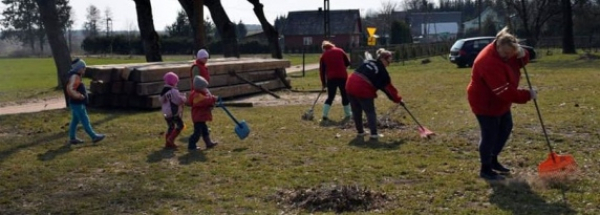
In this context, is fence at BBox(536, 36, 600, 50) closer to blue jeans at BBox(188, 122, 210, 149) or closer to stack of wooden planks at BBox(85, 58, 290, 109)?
stack of wooden planks at BBox(85, 58, 290, 109)

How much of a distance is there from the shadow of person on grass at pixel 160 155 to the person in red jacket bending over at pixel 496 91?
420cm

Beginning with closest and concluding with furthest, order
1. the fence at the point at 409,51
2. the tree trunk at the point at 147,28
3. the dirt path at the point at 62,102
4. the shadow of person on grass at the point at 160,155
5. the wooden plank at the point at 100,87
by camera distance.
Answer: the shadow of person on grass at the point at 160,155, the wooden plank at the point at 100,87, the dirt path at the point at 62,102, the tree trunk at the point at 147,28, the fence at the point at 409,51

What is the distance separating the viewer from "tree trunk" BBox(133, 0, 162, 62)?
77.8 ft

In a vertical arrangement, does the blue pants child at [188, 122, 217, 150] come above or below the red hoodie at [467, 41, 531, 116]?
below

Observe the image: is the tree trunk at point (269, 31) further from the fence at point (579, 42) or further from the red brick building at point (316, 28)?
the red brick building at point (316, 28)

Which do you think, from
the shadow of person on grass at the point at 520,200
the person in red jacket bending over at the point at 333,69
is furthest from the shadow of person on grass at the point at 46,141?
the shadow of person on grass at the point at 520,200

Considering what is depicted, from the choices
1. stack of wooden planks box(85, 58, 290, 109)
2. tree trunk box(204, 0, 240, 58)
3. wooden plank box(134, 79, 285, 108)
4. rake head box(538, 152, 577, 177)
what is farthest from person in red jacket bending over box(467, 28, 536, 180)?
tree trunk box(204, 0, 240, 58)

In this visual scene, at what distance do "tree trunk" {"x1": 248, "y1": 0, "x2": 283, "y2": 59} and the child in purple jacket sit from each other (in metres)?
23.9

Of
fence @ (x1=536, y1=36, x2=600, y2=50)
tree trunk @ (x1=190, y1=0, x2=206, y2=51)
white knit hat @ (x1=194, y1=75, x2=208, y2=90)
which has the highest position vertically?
tree trunk @ (x1=190, y1=0, x2=206, y2=51)

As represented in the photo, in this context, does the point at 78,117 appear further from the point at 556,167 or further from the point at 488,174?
the point at 556,167

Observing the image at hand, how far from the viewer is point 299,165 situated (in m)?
8.97

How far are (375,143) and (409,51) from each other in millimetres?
37959

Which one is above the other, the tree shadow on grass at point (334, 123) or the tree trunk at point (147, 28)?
the tree trunk at point (147, 28)

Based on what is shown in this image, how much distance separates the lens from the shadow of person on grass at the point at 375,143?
33.2 feet
